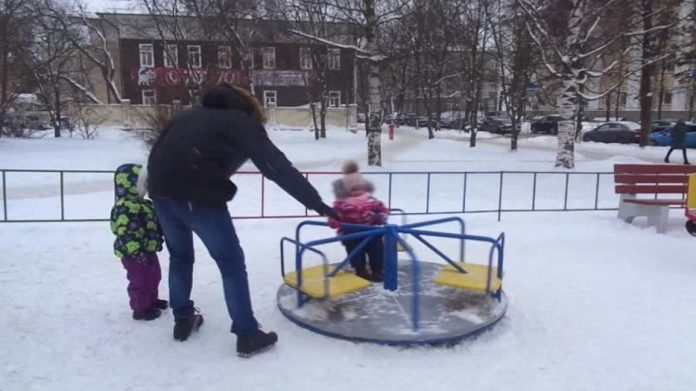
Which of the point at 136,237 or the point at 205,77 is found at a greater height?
the point at 205,77

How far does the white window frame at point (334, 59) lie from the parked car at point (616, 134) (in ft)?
51.4

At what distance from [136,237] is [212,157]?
1.30m

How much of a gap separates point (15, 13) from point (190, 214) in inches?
1042

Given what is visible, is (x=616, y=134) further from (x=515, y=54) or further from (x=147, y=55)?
(x=147, y=55)

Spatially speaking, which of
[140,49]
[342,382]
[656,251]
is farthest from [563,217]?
[140,49]

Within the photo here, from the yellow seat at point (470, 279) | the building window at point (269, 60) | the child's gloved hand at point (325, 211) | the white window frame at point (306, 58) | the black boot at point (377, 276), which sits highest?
the building window at point (269, 60)

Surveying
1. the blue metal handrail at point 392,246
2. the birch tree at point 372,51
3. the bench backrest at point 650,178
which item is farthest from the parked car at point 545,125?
the blue metal handrail at point 392,246

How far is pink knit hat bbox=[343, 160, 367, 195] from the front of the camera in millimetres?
5066

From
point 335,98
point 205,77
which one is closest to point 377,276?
point 205,77

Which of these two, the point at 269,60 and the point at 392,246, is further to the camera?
the point at 269,60

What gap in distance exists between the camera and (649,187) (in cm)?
916

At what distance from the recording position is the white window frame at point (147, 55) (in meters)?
43.6

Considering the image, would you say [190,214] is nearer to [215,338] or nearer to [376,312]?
[215,338]

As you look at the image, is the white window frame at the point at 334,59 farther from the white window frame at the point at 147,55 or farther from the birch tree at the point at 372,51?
the white window frame at the point at 147,55
